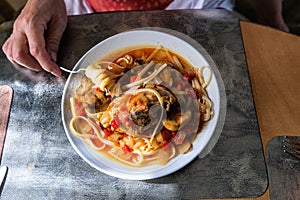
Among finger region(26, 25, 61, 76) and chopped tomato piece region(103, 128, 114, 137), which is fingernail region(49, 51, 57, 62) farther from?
chopped tomato piece region(103, 128, 114, 137)

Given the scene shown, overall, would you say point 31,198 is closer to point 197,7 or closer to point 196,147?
point 196,147

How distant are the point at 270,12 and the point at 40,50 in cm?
106

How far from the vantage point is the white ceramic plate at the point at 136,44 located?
3.87 feet

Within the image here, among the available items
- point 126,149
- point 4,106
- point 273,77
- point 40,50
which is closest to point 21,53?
point 40,50

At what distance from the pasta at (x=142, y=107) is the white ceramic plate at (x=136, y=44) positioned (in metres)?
0.02

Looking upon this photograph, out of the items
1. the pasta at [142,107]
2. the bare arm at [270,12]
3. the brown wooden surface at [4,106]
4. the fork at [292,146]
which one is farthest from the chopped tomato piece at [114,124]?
the bare arm at [270,12]

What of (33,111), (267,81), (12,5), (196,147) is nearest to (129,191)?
(196,147)

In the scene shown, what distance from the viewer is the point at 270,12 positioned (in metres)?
1.79

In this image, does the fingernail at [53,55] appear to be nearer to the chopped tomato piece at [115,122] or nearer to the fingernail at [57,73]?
the fingernail at [57,73]

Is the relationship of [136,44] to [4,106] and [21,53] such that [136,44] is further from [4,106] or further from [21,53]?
[4,106]

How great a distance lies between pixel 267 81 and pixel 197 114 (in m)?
0.28

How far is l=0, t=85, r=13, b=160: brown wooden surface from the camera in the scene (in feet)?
4.43

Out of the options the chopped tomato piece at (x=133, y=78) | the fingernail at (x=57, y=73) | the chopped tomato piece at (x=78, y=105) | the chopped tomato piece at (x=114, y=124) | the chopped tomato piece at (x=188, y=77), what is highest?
the chopped tomato piece at (x=188, y=77)

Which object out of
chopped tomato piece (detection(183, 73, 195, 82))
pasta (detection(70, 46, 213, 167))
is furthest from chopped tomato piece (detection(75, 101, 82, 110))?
chopped tomato piece (detection(183, 73, 195, 82))
